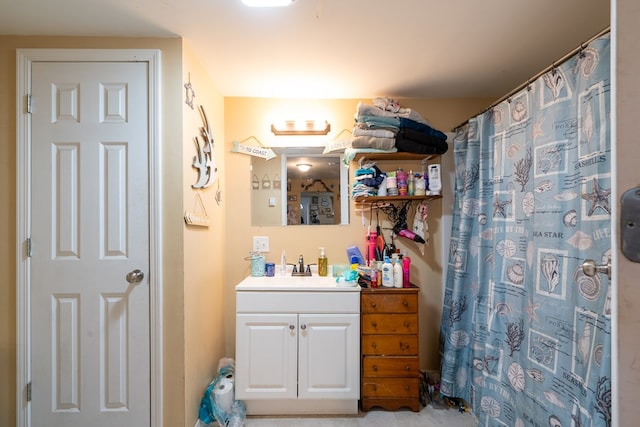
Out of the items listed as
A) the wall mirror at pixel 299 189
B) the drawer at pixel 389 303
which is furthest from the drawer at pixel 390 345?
the wall mirror at pixel 299 189

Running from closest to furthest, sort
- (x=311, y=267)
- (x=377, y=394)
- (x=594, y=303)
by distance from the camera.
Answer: (x=594, y=303)
(x=377, y=394)
(x=311, y=267)

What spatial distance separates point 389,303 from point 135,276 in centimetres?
147

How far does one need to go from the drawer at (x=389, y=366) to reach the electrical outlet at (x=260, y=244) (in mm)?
1068

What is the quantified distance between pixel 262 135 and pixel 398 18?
49.5 inches

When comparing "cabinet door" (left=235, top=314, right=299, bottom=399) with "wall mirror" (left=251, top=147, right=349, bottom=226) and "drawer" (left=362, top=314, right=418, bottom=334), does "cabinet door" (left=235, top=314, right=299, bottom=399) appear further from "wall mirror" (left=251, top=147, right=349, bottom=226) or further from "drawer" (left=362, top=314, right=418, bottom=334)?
"wall mirror" (left=251, top=147, right=349, bottom=226)

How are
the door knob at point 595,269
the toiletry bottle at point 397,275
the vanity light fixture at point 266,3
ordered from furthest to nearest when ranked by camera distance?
the toiletry bottle at point 397,275 < the vanity light fixture at point 266,3 < the door knob at point 595,269

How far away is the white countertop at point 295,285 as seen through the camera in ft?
5.72

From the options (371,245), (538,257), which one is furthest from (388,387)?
(538,257)

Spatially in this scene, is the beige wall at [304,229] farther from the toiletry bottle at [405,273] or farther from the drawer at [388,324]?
the drawer at [388,324]

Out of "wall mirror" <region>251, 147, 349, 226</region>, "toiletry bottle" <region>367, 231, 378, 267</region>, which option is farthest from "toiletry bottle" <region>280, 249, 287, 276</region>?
"toiletry bottle" <region>367, 231, 378, 267</region>

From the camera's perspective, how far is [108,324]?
147 centimetres

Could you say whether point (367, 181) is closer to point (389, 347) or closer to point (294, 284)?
point (294, 284)

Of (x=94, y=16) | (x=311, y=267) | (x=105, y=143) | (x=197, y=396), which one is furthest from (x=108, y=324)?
(x=94, y=16)

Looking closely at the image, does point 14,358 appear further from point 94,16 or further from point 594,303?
point 594,303
